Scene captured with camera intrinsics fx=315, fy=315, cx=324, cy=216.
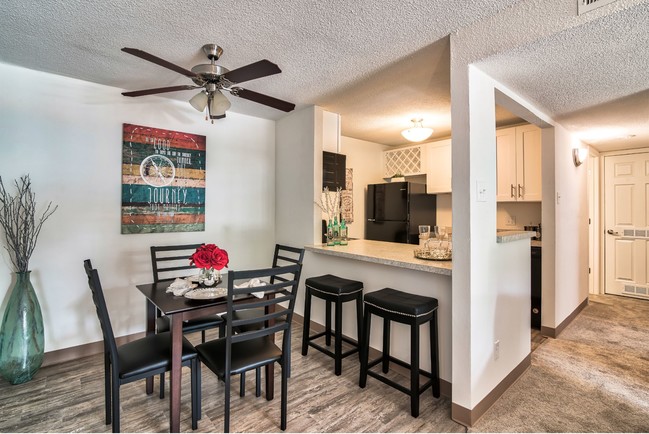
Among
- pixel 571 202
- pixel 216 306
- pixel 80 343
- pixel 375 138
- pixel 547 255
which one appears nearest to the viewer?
pixel 216 306

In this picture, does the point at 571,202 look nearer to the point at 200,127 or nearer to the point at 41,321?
the point at 200,127

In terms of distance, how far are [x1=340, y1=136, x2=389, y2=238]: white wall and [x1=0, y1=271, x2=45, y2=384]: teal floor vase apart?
367 centimetres

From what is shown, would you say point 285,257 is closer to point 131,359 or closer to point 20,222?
point 131,359

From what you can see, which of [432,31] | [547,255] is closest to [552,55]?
[432,31]

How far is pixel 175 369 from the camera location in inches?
68.6

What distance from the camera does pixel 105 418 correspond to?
1.94m

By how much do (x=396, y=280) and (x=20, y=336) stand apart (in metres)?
2.85

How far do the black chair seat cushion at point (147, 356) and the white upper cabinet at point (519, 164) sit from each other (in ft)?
12.4

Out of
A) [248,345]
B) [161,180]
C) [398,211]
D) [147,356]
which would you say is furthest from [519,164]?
[147,356]

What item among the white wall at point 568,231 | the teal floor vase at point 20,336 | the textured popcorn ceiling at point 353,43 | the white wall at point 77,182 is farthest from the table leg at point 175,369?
the white wall at point 568,231

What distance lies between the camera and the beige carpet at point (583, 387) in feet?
6.28

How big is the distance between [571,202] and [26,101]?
5.45 meters

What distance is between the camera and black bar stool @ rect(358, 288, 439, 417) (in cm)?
196

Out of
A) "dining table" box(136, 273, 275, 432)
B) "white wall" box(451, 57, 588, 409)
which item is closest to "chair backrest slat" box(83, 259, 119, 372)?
"dining table" box(136, 273, 275, 432)
